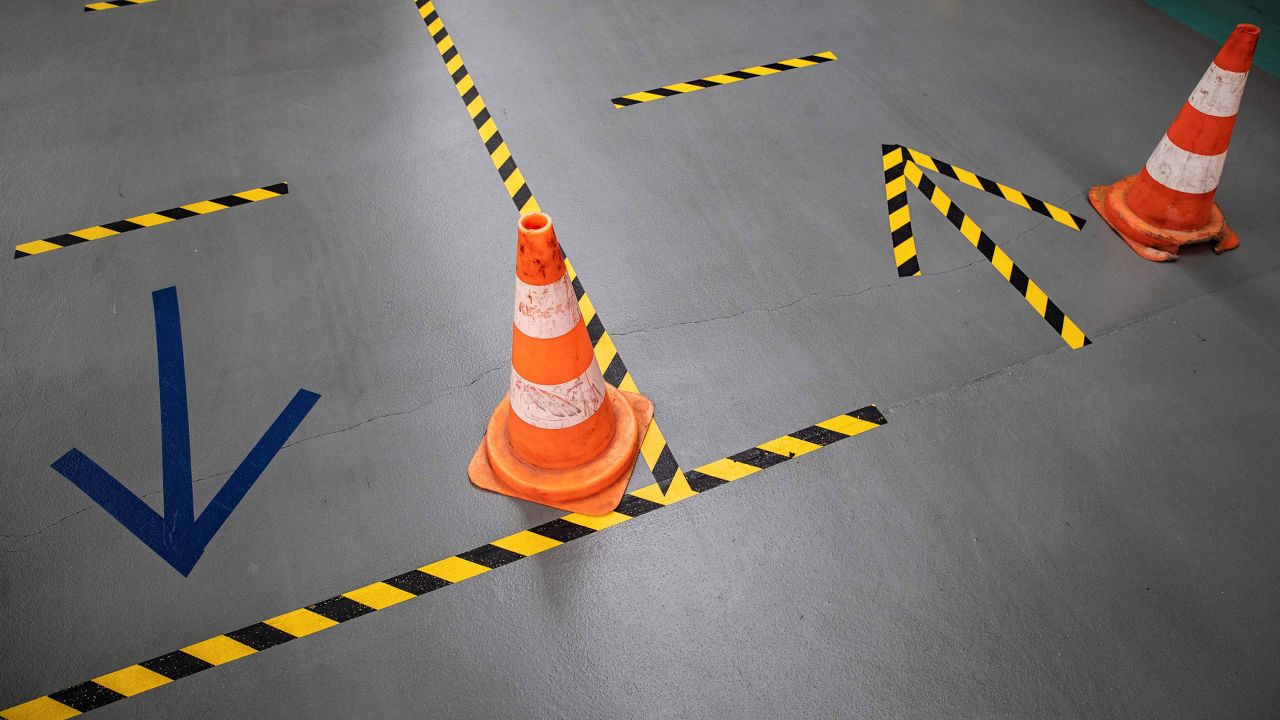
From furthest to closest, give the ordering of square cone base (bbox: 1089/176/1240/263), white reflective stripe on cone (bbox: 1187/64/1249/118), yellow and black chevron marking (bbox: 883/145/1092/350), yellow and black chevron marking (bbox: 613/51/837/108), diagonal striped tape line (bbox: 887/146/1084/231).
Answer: yellow and black chevron marking (bbox: 613/51/837/108), diagonal striped tape line (bbox: 887/146/1084/231), square cone base (bbox: 1089/176/1240/263), yellow and black chevron marking (bbox: 883/145/1092/350), white reflective stripe on cone (bbox: 1187/64/1249/118)

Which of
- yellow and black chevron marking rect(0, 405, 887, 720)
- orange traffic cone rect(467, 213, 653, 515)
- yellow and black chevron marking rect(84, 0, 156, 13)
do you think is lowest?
yellow and black chevron marking rect(0, 405, 887, 720)

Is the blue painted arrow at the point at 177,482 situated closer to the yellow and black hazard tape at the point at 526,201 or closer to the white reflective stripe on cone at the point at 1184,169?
the yellow and black hazard tape at the point at 526,201

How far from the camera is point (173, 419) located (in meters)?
3.91

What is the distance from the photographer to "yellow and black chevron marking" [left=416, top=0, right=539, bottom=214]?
5.08 meters

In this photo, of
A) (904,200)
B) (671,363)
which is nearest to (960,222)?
(904,200)

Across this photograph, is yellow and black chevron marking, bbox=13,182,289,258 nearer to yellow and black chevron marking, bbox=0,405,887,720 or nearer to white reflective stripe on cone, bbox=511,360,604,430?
white reflective stripe on cone, bbox=511,360,604,430

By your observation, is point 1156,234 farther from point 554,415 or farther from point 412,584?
point 412,584

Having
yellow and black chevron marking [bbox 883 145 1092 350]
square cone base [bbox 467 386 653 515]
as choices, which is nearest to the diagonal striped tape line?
yellow and black chevron marking [bbox 883 145 1092 350]

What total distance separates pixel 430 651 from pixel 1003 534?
2.49 m

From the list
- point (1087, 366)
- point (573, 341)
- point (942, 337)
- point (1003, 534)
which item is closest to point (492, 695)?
point (573, 341)

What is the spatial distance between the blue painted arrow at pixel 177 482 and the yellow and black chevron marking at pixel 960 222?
11.3ft

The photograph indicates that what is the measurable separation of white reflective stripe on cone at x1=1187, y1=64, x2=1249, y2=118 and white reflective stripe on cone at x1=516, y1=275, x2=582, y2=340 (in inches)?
150

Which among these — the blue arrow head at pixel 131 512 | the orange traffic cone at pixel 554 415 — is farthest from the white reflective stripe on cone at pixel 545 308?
the blue arrow head at pixel 131 512

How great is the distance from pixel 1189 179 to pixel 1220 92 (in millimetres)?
475
